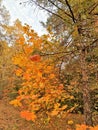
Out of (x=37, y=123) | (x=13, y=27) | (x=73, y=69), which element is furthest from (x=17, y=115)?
(x=13, y=27)

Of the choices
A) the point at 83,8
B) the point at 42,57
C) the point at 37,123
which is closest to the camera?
the point at 83,8

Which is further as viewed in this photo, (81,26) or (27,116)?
(81,26)

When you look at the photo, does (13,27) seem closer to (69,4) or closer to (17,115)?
(17,115)

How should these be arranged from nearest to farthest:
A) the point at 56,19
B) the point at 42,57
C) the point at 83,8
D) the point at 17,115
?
the point at 83,8 → the point at 42,57 → the point at 56,19 → the point at 17,115

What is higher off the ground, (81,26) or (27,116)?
(81,26)

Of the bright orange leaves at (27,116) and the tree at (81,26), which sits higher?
the tree at (81,26)

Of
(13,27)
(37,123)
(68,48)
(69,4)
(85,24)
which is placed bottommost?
(37,123)

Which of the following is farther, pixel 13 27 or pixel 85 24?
pixel 13 27

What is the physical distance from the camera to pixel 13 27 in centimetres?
2902

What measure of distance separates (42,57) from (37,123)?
640cm

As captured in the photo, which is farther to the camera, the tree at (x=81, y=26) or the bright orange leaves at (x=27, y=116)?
the tree at (x=81, y=26)

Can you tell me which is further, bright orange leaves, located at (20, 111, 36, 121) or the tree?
the tree

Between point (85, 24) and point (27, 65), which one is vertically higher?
point (85, 24)

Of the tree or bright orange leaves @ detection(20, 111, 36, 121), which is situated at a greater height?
the tree
